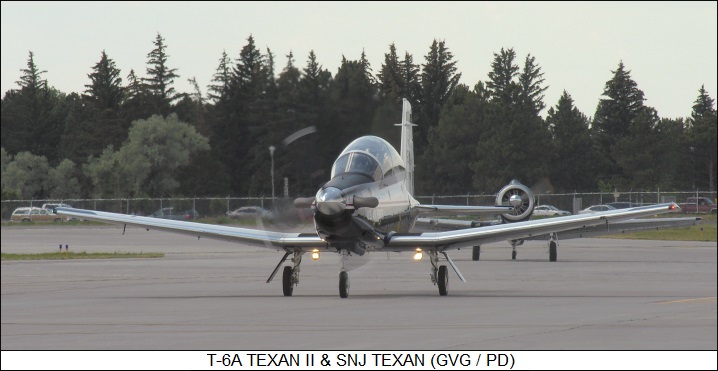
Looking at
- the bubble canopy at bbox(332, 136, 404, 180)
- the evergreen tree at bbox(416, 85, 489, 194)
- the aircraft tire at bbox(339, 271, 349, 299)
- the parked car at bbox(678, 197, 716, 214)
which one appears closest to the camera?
the aircraft tire at bbox(339, 271, 349, 299)

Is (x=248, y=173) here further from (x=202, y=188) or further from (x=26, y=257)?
(x=26, y=257)

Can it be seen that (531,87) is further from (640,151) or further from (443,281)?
(443,281)

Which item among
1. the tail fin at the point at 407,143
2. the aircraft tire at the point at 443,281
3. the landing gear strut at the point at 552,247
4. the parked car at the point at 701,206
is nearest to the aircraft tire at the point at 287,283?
the aircraft tire at the point at 443,281

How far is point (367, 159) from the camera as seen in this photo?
18656 millimetres

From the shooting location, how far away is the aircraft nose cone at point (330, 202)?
56.6 ft

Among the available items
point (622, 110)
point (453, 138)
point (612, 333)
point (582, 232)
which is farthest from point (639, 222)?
point (622, 110)

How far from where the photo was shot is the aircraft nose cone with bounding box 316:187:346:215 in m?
17.2

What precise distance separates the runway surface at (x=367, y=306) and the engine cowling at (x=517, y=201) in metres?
1.35

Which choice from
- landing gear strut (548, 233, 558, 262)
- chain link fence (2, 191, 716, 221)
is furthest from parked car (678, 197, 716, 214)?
landing gear strut (548, 233, 558, 262)

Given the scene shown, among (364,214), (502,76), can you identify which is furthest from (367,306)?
(502,76)

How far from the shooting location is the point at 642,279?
23.1m

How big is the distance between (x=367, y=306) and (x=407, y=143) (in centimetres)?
741

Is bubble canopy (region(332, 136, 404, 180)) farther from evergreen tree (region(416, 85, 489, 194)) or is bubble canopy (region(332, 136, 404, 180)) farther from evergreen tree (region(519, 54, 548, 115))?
evergreen tree (region(519, 54, 548, 115))

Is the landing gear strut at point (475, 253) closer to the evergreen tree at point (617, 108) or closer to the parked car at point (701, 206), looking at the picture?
the parked car at point (701, 206)
